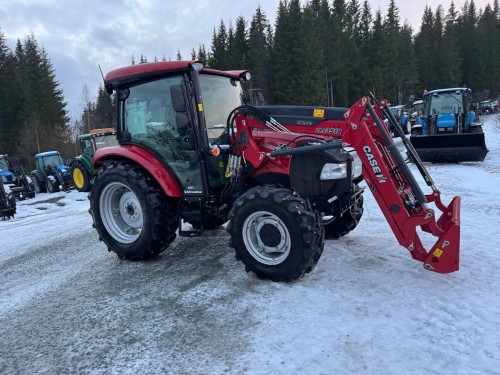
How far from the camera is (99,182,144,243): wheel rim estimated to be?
471 cm

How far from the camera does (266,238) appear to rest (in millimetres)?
3623

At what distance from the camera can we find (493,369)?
2213mm

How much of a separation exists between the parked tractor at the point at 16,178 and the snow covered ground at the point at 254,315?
45.7 ft

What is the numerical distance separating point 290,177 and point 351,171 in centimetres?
58

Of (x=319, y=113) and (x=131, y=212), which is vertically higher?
(x=319, y=113)

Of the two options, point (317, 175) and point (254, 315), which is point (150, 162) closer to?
point (317, 175)

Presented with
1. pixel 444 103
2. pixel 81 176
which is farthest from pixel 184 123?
pixel 444 103

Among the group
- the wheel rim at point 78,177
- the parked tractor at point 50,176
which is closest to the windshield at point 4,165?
the parked tractor at point 50,176

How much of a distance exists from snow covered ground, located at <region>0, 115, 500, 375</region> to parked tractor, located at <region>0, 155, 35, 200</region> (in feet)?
45.7

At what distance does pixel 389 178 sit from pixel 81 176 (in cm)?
1573

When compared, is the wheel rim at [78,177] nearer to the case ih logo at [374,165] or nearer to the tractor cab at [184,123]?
the tractor cab at [184,123]

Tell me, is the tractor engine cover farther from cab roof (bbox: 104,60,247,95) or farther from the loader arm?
cab roof (bbox: 104,60,247,95)

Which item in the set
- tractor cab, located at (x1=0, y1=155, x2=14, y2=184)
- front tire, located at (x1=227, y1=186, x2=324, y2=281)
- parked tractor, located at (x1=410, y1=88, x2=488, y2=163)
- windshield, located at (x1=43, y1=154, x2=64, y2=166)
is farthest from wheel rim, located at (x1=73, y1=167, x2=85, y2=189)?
front tire, located at (x1=227, y1=186, x2=324, y2=281)

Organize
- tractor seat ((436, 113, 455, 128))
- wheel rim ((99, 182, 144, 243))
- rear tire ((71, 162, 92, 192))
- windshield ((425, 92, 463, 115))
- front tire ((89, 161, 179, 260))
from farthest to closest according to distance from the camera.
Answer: rear tire ((71, 162, 92, 192)), windshield ((425, 92, 463, 115)), tractor seat ((436, 113, 455, 128)), wheel rim ((99, 182, 144, 243)), front tire ((89, 161, 179, 260))
